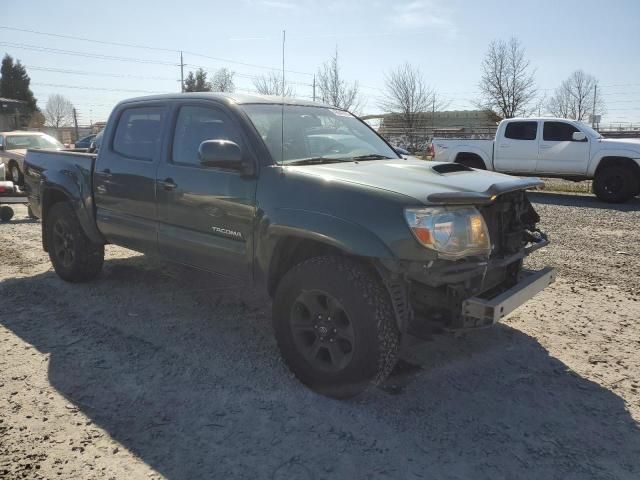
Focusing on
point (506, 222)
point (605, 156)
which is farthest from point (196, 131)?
point (605, 156)

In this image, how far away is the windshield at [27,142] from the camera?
15484 mm

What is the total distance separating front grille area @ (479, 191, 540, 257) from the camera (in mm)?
3355

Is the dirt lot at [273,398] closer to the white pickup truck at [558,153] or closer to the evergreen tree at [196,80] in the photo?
the white pickup truck at [558,153]

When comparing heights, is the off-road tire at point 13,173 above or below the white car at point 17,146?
below

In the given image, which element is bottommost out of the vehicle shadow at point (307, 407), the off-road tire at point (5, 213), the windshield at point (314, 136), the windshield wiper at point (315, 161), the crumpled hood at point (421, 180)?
the vehicle shadow at point (307, 407)

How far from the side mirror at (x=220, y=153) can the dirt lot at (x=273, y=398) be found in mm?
1377

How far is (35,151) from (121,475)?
4670 mm

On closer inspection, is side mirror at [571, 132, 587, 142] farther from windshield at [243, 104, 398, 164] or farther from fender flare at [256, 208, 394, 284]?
fender flare at [256, 208, 394, 284]

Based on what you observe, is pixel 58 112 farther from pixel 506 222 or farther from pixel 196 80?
pixel 506 222

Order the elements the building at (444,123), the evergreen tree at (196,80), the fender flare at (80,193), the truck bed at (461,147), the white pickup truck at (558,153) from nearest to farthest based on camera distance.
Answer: the fender flare at (80,193)
the white pickup truck at (558,153)
the truck bed at (461,147)
the building at (444,123)
the evergreen tree at (196,80)

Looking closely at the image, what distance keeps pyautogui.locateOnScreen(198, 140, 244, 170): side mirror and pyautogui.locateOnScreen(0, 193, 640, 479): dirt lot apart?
1.38 m

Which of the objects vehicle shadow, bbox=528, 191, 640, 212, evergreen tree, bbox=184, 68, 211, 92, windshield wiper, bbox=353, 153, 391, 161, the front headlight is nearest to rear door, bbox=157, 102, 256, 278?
windshield wiper, bbox=353, 153, 391, 161

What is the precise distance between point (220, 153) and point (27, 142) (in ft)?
48.3

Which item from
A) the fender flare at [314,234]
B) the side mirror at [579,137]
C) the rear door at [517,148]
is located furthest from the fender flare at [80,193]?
the side mirror at [579,137]
